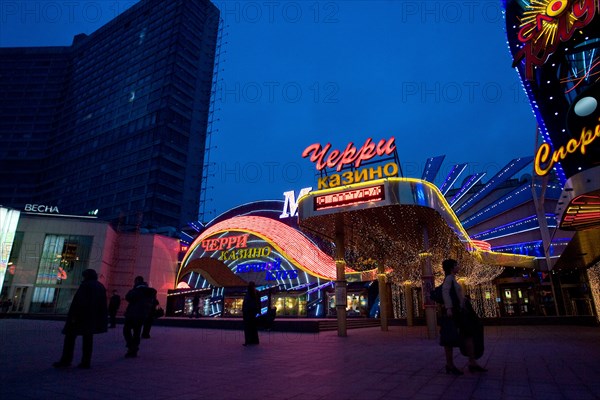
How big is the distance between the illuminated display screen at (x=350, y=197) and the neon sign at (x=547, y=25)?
397 inches

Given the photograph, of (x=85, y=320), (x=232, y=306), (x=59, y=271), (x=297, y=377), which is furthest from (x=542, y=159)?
(x=59, y=271)

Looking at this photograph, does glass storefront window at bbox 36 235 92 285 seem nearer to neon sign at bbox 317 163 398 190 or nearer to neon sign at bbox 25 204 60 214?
neon sign at bbox 25 204 60 214

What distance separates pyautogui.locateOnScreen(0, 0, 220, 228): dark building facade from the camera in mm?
79812

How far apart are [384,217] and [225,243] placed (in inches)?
906

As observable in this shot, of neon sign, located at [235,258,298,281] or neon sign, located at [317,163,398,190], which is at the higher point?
neon sign, located at [317,163,398,190]

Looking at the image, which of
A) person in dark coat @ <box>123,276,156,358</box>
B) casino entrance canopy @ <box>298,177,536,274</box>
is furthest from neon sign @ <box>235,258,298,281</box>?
person in dark coat @ <box>123,276,156,358</box>

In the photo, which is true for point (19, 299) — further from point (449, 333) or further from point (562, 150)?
point (562, 150)

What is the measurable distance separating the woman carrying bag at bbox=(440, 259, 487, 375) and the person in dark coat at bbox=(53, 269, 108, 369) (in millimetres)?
6024

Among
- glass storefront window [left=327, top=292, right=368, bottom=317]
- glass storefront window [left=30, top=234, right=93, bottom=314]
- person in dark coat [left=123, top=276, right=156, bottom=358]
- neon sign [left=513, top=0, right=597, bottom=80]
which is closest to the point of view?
person in dark coat [left=123, top=276, right=156, bottom=358]

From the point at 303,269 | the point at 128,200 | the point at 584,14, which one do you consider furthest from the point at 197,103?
the point at 584,14

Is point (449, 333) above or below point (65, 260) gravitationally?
below

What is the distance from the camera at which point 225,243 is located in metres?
34.8

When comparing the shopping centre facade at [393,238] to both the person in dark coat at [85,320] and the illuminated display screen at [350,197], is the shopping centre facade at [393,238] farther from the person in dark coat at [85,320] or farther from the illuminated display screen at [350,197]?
the person in dark coat at [85,320]

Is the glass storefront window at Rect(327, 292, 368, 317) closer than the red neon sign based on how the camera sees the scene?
No
